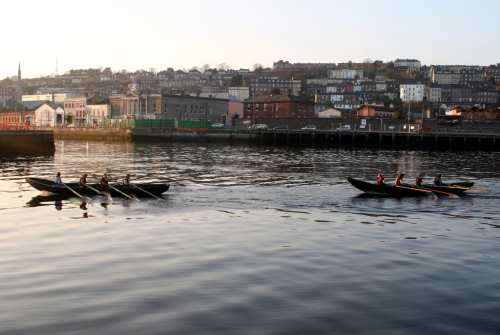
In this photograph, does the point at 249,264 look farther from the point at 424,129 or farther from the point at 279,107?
the point at 279,107

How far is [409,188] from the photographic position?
Result: 34.8 m

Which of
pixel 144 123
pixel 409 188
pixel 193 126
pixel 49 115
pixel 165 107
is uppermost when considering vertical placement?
pixel 165 107

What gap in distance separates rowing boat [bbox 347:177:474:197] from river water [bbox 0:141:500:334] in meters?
0.75

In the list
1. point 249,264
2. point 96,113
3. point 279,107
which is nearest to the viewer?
point 249,264

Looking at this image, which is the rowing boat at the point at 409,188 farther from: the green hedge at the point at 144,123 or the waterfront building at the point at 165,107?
the waterfront building at the point at 165,107

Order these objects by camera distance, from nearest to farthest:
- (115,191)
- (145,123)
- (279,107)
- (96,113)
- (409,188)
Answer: (115,191) < (409,188) < (145,123) < (279,107) < (96,113)

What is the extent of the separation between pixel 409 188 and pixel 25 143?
51467 mm

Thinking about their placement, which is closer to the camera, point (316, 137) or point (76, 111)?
point (316, 137)

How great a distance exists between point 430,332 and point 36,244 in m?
14.6

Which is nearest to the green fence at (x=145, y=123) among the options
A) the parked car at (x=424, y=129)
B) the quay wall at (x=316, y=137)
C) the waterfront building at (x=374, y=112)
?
the quay wall at (x=316, y=137)

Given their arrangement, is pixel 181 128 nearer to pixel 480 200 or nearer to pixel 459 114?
pixel 459 114

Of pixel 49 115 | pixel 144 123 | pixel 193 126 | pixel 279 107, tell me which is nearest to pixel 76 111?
pixel 49 115

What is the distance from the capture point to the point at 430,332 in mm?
13539

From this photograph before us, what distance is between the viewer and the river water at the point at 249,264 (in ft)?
46.2
